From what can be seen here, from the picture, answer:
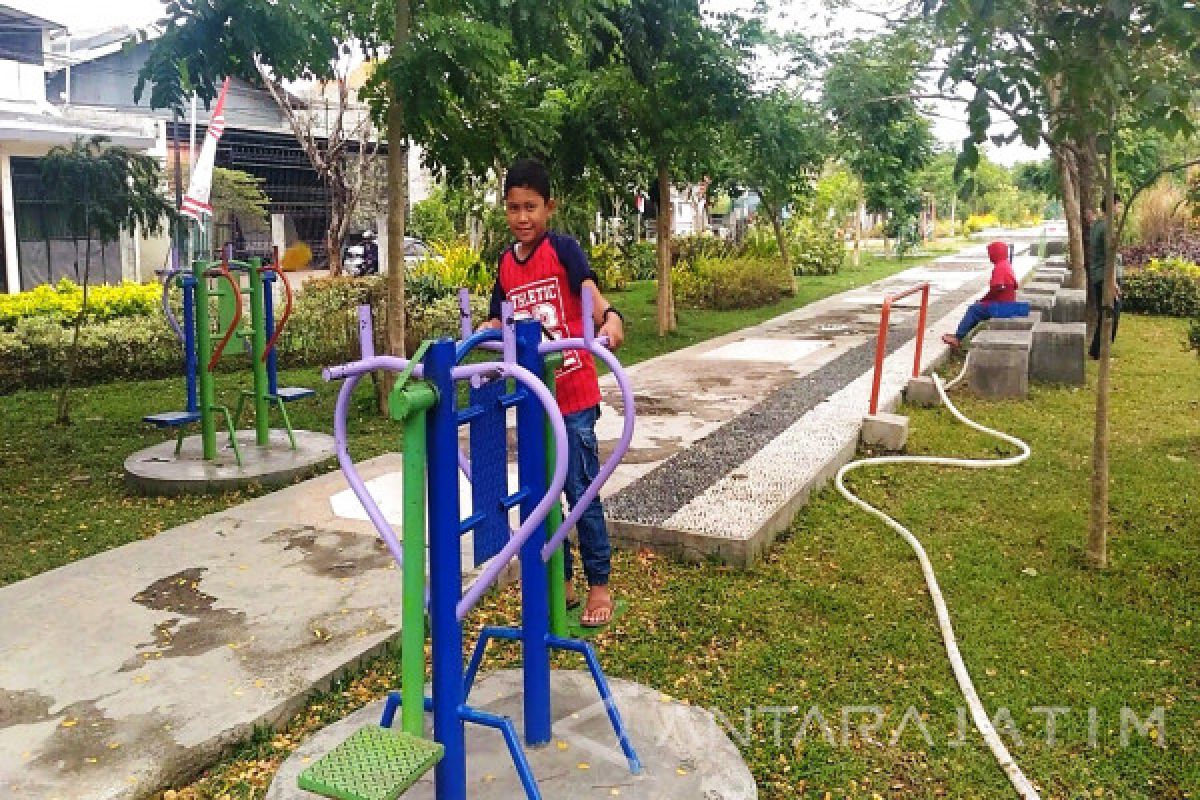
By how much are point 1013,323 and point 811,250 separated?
17.3 m

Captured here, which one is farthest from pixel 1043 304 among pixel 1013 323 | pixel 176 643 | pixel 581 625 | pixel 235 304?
pixel 176 643

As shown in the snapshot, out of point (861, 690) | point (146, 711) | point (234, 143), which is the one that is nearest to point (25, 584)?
point (146, 711)

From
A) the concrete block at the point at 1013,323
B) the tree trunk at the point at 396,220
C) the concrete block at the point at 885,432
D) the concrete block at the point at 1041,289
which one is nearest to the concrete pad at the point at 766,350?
the concrete block at the point at 1013,323

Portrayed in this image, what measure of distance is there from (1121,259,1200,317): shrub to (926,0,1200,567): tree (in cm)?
1236

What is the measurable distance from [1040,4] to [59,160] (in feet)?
21.3

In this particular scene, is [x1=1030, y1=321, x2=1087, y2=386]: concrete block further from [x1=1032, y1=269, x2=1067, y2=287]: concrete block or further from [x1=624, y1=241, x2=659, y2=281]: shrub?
[x1=624, y1=241, x2=659, y2=281]: shrub

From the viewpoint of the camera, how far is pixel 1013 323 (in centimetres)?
959

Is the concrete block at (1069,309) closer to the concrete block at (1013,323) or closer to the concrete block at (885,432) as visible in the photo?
the concrete block at (1013,323)

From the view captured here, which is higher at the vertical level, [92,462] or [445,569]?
[445,569]

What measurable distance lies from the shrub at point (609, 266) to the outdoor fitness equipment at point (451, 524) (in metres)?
15.5

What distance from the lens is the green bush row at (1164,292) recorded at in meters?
14.9

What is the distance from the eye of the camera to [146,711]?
3.02 m

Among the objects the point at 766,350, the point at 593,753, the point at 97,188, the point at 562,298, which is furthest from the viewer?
the point at 766,350

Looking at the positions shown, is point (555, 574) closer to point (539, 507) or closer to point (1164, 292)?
point (539, 507)
